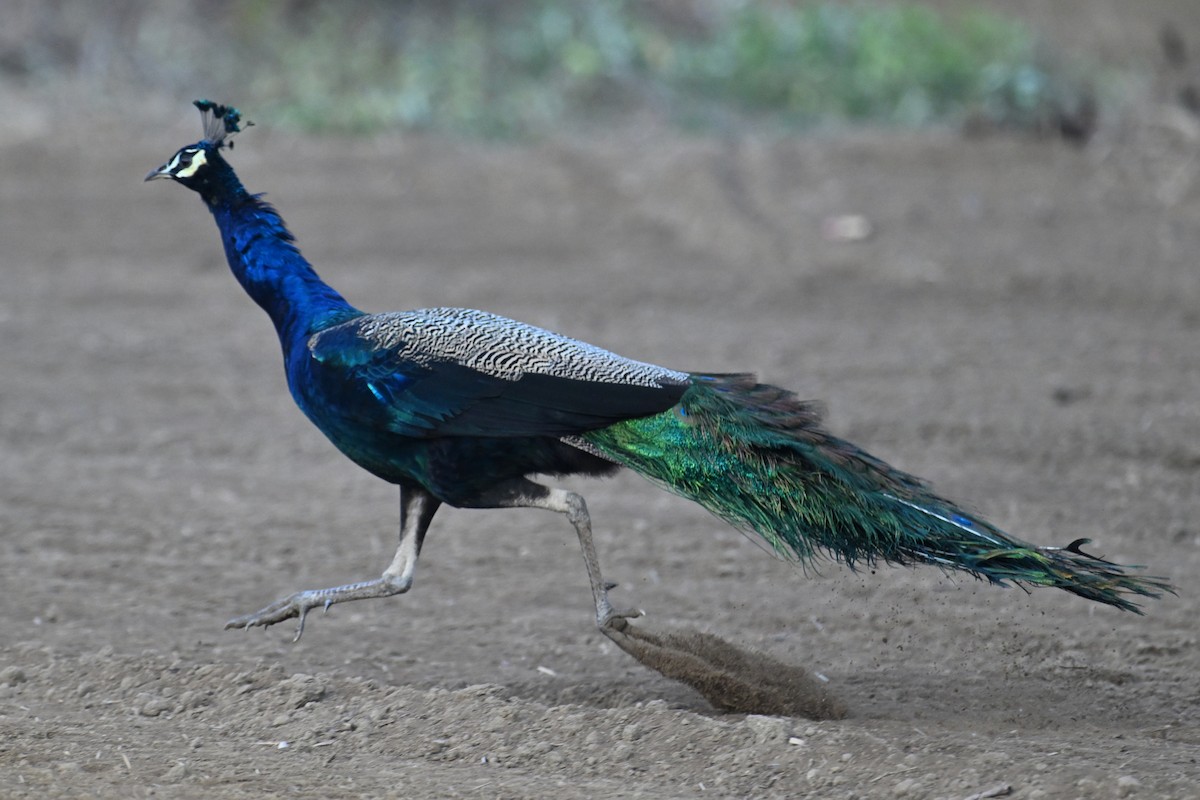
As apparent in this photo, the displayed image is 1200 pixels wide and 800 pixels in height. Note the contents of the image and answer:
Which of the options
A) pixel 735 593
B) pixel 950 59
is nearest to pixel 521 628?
pixel 735 593

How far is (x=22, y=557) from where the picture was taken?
6094 millimetres

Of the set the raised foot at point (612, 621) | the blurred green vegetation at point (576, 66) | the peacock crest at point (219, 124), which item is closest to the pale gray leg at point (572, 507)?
the raised foot at point (612, 621)

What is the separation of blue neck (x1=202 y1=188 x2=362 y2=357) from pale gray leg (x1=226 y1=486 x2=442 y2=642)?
638 mm

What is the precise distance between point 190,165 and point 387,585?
1586mm

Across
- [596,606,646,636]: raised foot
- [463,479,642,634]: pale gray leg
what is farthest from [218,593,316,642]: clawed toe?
[596,606,646,636]: raised foot

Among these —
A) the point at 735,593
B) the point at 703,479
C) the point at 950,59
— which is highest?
the point at 950,59

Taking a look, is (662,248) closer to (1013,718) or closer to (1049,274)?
(1049,274)

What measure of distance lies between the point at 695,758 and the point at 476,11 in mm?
12579

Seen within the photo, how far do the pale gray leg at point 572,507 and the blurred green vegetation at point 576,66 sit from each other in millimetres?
8359

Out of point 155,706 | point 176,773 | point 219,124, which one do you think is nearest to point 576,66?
point 219,124

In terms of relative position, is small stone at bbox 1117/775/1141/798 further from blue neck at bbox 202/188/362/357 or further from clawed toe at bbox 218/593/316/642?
blue neck at bbox 202/188/362/357

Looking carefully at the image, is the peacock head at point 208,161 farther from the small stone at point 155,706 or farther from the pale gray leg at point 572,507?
the small stone at point 155,706

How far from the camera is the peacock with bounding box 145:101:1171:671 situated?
4348mm

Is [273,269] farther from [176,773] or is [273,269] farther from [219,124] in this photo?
[176,773]
